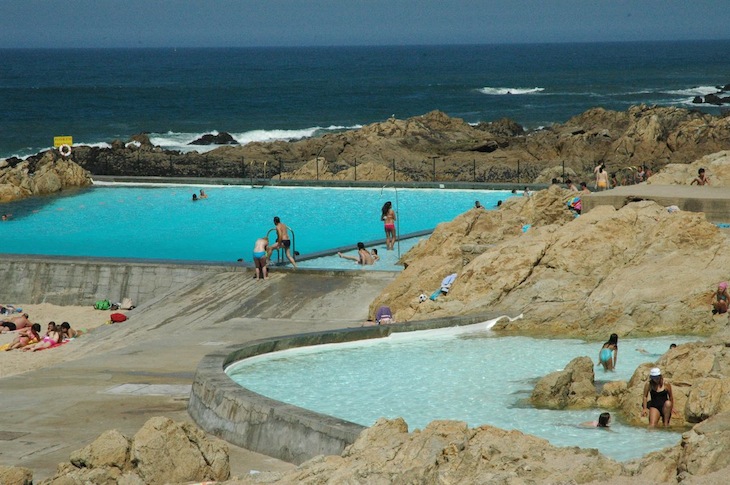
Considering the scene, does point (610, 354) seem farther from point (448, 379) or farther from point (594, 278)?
point (594, 278)

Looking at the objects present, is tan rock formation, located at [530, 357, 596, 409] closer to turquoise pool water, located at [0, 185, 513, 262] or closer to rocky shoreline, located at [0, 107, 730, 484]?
rocky shoreline, located at [0, 107, 730, 484]

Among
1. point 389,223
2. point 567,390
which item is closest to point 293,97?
point 389,223

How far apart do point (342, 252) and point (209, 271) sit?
322cm

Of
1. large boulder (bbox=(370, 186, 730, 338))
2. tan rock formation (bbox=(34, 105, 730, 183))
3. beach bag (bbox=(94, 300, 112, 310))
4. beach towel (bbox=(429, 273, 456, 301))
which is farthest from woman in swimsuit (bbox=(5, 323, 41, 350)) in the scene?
tan rock formation (bbox=(34, 105, 730, 183))

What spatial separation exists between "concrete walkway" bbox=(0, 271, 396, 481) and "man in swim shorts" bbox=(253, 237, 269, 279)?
9.5 inches

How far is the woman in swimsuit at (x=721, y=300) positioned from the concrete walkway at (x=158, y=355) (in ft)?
18.7

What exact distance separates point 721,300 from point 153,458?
355 inches

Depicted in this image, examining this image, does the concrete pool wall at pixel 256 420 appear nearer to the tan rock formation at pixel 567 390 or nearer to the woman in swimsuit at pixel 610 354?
the tan rock formation at pixel 567 390

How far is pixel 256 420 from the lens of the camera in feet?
40.9

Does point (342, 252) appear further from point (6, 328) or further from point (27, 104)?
point (27, 104)

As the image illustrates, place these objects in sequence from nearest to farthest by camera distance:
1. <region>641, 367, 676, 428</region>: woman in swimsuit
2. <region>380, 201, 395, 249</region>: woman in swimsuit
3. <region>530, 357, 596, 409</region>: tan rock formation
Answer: <region>641, 367, 676, 428</region>: woman in swimsuit, <region>530, 357, 596, 409</region>: tan rock formation, <region>380, 201, 395, 249</region>: woman in swimsuit

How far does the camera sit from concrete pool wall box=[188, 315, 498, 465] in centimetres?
1149

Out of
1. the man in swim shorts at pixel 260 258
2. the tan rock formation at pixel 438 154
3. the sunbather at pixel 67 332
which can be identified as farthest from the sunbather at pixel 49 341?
the tan rock formation at pixel 438 154

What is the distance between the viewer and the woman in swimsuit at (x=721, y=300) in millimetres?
16594
